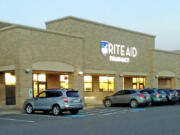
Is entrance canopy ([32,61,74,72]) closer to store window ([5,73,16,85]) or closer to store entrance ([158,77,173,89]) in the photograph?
store window ([5,73,16,85])

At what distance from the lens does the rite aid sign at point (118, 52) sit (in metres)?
31.1

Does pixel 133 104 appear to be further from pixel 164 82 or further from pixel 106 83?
pixel 164 82

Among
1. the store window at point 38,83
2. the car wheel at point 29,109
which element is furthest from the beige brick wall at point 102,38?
the car wheel at point 29,109

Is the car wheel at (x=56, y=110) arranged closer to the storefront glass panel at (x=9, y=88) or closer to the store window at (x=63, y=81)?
the storefront glass panel at (x=9, y=88)

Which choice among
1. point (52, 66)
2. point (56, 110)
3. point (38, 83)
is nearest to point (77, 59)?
point (52, 66)

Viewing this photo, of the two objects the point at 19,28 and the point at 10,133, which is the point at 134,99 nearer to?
the point at 19,28

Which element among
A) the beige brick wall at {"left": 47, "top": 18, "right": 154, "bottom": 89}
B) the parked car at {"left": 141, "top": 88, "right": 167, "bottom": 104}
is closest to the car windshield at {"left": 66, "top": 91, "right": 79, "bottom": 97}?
the parked car at {"left": 141, "top": 88, "right": 167, "bottom": 104}

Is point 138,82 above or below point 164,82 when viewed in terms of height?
above

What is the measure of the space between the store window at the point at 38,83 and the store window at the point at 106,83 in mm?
7827

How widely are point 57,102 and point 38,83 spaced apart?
10.5 metres

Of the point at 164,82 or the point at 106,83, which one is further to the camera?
the point at 164,82

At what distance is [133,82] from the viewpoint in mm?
38875

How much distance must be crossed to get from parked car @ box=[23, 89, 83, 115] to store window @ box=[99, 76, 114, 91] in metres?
14.9

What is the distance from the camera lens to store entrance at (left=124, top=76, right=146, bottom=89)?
38.3 metres
